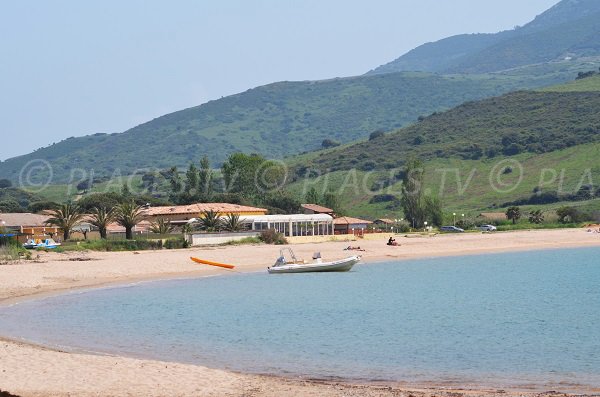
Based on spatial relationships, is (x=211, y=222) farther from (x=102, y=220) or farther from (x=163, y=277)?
(x=163, y=277)

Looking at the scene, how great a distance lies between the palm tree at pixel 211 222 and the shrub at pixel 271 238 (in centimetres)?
303

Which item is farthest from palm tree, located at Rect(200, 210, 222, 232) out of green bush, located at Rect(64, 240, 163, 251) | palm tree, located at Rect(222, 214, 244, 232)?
green bush, located at Rect(64, 240, 163, 251)

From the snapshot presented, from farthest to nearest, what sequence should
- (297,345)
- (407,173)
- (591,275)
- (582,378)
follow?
(407,173) → (591,275) → (297,345) → (582,378)

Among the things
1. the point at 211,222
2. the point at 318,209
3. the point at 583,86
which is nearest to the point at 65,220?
the point at 211,222

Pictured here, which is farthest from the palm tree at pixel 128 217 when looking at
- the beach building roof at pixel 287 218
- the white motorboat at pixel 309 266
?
the white motorboat at pixel 309 266

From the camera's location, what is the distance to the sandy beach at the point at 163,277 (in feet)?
50.8

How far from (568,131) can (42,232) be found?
94647 mm

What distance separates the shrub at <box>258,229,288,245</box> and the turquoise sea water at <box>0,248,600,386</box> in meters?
17.9

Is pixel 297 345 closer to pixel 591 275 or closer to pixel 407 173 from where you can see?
pixel 591 275

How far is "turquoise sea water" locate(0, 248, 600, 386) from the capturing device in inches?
761

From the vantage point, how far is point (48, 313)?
94.4 feet

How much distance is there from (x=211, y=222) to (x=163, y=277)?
1949 cm

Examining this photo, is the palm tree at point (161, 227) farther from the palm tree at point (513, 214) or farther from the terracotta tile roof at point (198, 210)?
the palm tree at point (513, 214)

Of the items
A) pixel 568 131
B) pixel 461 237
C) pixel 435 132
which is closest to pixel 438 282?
pixel 461 237
